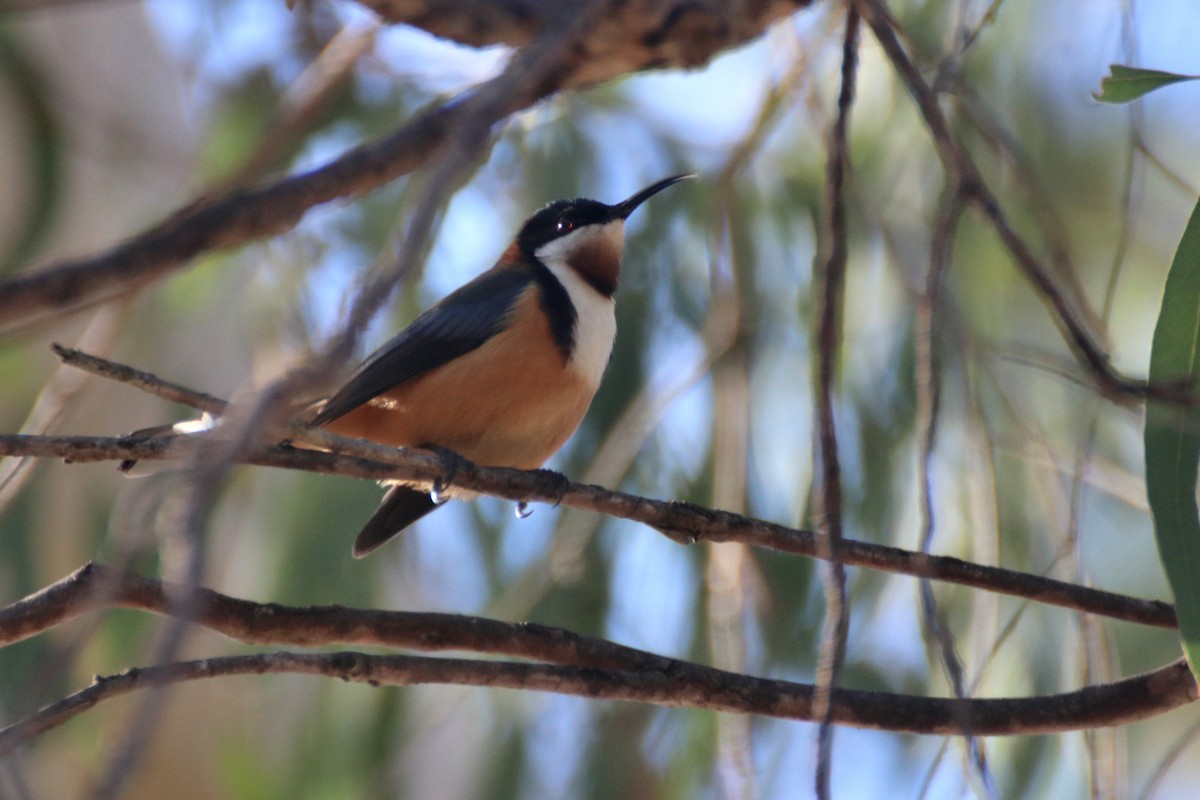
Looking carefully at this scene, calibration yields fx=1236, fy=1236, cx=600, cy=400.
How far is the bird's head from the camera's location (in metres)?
3.38

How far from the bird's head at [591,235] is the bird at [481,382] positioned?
5.1 inches

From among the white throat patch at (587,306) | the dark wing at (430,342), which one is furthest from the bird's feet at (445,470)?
the white throat patch at (587,306)

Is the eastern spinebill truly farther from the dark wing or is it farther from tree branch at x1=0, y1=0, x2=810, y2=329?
tree branch at x1=0, y1=0, x2=810, y2=329

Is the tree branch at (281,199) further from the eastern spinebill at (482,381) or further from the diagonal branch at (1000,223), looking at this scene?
the eastern spinebill at (482,381)

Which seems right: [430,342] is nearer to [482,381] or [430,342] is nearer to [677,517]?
[482,381]

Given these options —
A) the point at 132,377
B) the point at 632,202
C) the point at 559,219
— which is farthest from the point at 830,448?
the point at 559,219

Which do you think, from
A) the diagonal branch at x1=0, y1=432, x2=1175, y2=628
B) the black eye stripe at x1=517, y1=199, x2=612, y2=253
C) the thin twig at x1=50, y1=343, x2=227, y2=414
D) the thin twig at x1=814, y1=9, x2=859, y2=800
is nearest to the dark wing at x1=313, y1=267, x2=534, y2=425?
the black eye stripe at x1=517, y1=199, x2=612, y2=253

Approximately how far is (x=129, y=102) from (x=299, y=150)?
2460 mm

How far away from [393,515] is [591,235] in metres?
0.95

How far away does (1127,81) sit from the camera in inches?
64.2

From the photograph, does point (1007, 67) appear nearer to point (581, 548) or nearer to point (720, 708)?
point (581, 548)

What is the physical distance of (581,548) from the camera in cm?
309

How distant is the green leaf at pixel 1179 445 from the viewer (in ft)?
5.21

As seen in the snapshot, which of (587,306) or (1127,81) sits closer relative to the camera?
(1127,81)
